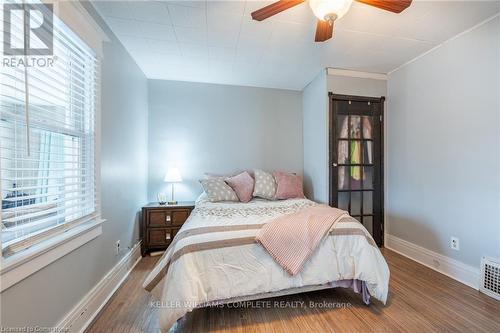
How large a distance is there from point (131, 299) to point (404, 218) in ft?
10.6

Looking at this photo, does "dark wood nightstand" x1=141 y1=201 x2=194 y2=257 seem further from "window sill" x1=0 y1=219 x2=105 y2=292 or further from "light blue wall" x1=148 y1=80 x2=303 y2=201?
"window sill" x1=0 y1=219 x2=105 y2=292

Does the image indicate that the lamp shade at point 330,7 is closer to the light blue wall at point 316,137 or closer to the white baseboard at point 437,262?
the light blue wall at point 316,137

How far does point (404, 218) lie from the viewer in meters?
2.74

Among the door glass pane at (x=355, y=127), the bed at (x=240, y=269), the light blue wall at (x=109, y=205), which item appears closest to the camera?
the light blue wall at (x=109, y=205)

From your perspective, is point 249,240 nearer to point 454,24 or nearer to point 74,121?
point 74,121

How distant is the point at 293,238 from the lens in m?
1.60

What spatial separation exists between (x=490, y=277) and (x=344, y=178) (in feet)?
5.18

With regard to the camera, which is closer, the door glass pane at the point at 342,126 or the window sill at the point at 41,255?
the window sill at the point at 41,255

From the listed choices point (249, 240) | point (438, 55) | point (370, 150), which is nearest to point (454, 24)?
point (438, 55)

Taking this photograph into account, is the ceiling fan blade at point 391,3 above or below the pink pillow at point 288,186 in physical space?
above

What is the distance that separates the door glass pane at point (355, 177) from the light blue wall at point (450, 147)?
17.6 inches

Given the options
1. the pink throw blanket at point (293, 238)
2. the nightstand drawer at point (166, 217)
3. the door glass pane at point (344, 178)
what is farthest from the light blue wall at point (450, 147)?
the nightstand drawer at point (166, 217)

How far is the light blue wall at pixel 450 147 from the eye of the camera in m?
1.87

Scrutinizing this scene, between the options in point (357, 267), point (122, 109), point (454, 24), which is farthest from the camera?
point (122, 109)
